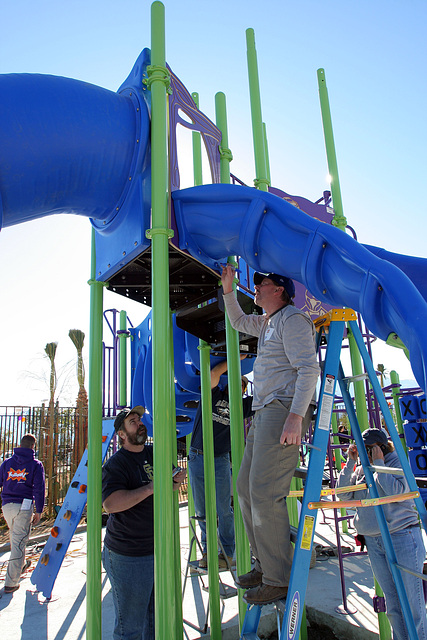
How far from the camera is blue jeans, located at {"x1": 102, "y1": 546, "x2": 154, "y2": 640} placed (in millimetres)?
3357

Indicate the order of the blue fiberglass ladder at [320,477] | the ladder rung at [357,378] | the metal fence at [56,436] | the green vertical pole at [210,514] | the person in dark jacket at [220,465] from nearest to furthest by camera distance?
the blue fiberglass ladder at [320,477], the ladder rung at [357,378], the green vertical pole at [210,514], the person in dark jacket at [220,465], the metal fence at [56,436]

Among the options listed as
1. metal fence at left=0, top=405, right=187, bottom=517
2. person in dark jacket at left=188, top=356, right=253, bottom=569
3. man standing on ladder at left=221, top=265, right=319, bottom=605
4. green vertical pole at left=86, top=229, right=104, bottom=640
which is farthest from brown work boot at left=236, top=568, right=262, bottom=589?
metal fence at left=0, top=405, right=187, bottom=517

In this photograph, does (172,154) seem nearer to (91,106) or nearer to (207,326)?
(91,106)

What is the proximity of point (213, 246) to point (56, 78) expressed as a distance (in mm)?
1657

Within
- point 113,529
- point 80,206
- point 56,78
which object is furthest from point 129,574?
point 56,78

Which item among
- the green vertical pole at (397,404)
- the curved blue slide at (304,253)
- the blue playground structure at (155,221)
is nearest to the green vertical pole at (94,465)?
the blue playground structure at (155,221)

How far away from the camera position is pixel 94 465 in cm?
351

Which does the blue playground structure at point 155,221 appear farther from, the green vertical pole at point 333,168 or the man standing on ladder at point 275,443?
the green vertical pole at point 333,168

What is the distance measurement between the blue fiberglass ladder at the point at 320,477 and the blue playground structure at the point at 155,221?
9.7 inches

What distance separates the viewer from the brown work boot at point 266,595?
2.35 metres

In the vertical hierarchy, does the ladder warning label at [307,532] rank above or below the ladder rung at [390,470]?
below

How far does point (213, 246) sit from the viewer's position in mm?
3578

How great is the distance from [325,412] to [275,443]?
33 centimetres

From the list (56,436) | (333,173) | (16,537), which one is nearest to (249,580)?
(333,173)
